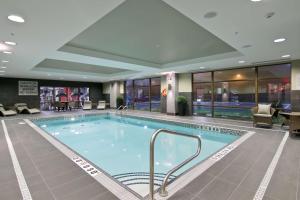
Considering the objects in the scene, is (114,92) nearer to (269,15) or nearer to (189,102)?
(189,102)

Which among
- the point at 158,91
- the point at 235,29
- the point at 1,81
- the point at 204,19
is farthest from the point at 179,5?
the point at 1,81

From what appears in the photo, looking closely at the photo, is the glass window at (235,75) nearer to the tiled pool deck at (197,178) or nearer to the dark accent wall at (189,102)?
the dark accent wall at (189,102)

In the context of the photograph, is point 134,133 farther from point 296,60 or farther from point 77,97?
point 77,97

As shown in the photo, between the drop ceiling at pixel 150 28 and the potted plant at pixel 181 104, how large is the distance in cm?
349

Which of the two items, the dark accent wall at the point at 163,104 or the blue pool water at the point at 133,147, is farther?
the dark accent wall at the point at 163,104

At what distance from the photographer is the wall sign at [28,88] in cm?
1151

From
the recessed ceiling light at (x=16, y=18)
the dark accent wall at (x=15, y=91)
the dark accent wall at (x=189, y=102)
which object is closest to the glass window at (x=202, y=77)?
the dark accent wall at (x=189, y=102)

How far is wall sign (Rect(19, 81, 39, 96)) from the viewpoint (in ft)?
37.8

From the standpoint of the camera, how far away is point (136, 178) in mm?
3070

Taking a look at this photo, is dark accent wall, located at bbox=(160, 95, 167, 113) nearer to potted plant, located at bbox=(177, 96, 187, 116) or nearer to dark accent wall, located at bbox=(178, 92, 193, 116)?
potted plant, located at bbox=(177, 96, 187, 116)

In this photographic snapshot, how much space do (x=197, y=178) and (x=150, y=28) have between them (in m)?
3.18

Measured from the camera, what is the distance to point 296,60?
602cm

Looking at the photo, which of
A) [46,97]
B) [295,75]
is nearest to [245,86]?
[295,75]

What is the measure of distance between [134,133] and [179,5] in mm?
5105
